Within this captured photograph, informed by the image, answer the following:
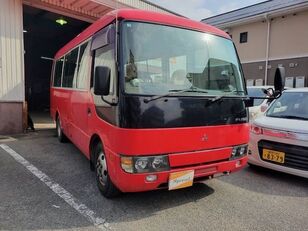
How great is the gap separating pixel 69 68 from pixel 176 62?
3207 millimetres

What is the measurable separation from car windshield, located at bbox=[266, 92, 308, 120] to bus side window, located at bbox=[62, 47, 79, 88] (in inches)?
149

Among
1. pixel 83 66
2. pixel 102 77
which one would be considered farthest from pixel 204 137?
pixel 83 66

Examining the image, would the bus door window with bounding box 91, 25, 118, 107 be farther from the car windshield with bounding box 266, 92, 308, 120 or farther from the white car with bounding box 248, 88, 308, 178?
the car windshield with bounding box 266, 92, 308, 120

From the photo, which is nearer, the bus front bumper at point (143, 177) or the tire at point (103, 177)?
the bus front bumper at point (143, 177)

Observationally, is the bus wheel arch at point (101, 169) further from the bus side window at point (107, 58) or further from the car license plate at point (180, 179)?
the bus side window at point (107, 58)

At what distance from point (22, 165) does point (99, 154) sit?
2.09 metres

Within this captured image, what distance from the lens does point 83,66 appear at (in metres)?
4.52

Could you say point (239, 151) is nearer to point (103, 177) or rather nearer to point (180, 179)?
point (180, 179)

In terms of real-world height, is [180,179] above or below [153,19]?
below

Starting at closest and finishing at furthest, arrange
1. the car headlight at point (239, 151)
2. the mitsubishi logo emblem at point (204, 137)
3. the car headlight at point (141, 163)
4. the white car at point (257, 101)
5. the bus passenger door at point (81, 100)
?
the car headlight at point (141, 163) < the mitsubishi logo emblem at point (204, 137) < the car headlight at point (239, 151) < the bus passenger door at point (81, 100) < the white car at point (257, 101)

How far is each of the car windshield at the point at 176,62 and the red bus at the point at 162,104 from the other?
0.01m

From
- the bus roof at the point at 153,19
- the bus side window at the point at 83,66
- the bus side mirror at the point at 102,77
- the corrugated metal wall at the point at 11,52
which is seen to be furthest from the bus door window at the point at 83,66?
the corrugated metal wall at the point at 11,52

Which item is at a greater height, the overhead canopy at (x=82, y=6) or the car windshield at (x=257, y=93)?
the overhead canopy at (x=82, y=6)

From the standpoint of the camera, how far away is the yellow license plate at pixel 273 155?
4336 mm
